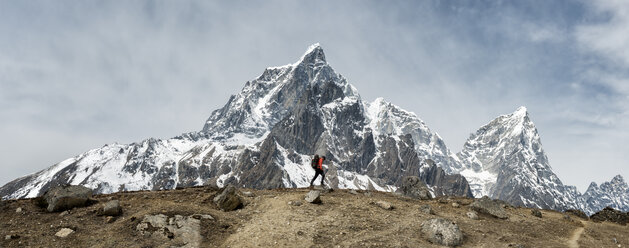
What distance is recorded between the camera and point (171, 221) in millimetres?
20875

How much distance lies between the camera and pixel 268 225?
70.4ft

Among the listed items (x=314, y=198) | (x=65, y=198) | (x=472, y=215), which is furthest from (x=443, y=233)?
(x=65, y=198)

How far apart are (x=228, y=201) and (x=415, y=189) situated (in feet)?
61.3

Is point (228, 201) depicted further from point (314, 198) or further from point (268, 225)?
point (314, 198)

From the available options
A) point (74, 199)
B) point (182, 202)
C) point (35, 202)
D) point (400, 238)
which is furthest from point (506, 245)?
point (35, 202)

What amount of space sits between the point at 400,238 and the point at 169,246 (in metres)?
12.8

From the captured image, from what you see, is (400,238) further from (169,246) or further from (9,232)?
(9,232)

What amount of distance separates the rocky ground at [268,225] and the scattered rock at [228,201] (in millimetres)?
384

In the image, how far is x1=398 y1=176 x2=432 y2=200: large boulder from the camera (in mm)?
33750

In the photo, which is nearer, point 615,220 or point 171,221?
point 171,221

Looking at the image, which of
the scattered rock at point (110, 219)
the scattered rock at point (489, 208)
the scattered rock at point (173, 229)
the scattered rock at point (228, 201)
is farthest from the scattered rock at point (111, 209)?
the scattered rock at point (489, 208)

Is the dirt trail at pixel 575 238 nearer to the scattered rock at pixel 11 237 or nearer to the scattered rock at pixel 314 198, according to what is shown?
the scattered rock at pixel 314 198

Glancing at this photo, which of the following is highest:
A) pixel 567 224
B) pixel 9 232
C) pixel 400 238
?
pixel 567 224

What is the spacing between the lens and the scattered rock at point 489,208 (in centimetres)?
2780
